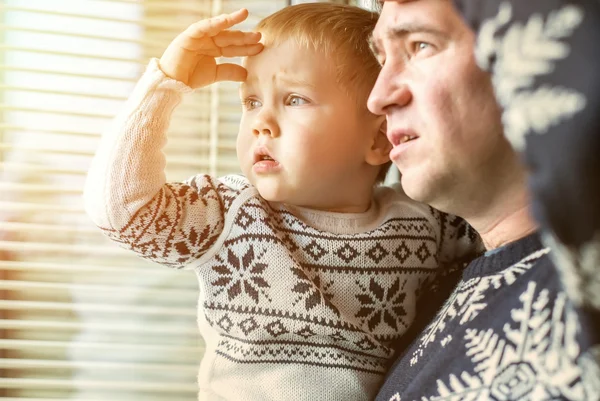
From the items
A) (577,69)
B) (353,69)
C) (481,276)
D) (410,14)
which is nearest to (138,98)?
(353,69)

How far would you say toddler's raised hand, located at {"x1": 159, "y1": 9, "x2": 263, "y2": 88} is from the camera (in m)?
1.07

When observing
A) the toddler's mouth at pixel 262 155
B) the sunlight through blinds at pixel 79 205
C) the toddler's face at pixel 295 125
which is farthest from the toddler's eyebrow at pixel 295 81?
the sunlight through blinds at pixel 79 205

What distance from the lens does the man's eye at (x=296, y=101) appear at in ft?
3.55

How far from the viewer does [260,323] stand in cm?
104

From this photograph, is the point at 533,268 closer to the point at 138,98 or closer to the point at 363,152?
the point at 363,152

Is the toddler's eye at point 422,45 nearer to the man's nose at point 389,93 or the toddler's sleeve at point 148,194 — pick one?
the man's nose at point 389,93

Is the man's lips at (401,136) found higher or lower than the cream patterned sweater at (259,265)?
higher

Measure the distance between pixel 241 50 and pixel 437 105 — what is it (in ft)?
1.40

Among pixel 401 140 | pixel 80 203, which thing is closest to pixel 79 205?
pixel 80 203

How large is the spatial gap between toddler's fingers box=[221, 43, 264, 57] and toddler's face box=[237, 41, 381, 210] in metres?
0.01

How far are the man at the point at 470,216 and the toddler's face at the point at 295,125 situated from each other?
0.15 m

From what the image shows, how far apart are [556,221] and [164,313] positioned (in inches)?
51.9

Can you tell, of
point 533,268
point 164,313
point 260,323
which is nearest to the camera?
point 533,268

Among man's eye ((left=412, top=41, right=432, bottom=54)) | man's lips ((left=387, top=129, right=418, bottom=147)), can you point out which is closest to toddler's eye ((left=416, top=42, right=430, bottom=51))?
man's eye ((left=412, top=41, right=432, bottom=54))
